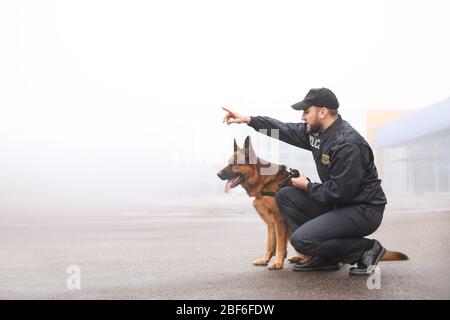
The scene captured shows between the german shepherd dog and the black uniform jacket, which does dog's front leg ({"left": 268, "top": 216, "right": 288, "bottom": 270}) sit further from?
the black uniform jacket

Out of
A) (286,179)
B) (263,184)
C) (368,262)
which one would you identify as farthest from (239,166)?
(368,262)

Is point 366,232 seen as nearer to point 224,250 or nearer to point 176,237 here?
point 224,250

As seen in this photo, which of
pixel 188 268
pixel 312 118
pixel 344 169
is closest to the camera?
pixel 344 169

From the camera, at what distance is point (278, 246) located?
572 centimetres

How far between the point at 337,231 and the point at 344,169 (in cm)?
56

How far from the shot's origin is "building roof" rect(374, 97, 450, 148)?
3547cm

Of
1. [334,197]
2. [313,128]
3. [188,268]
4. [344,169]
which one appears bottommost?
[188,268]

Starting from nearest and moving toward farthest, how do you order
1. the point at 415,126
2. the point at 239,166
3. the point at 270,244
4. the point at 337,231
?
the point at 337,231
the point at 239,166
the point at 270,244
the point at 415,126

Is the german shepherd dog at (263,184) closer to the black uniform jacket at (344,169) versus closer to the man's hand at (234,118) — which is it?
the man's hand at (234,118)

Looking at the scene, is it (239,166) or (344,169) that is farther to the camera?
(239,166)

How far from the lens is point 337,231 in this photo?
17.3ft

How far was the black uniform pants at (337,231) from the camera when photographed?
5254 millimetres

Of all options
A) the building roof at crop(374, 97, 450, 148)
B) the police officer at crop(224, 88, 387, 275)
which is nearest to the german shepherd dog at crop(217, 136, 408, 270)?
the police officer at crop(224, 88, 387, 275)

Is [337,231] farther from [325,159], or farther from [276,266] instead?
[276,266]
